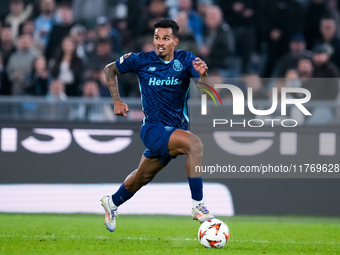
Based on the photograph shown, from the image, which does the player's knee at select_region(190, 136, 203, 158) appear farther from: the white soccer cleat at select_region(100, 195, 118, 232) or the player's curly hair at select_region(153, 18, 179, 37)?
the white soccer cleat at select_region(100, 195, 118, 232)

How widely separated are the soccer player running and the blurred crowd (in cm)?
399

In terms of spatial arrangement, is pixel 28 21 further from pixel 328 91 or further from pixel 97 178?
pixel 328 91

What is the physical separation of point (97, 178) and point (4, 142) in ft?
4.45

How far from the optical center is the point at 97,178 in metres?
9.92

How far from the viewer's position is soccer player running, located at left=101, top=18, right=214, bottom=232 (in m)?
7.03

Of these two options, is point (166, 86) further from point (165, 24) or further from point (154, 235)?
point (154, 235)

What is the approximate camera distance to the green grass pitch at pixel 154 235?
22.3 feet

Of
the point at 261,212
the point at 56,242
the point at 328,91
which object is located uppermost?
the point at 328,91

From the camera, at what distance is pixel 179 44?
12133 millimetres

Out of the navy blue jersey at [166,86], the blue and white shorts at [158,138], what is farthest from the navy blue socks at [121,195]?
the navy blue jersey at [166,86]

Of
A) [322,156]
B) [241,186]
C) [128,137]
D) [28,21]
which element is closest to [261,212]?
[241,186]

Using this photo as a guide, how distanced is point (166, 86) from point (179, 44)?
16.3 feet

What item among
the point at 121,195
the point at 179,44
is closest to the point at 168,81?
the point at 121,195
